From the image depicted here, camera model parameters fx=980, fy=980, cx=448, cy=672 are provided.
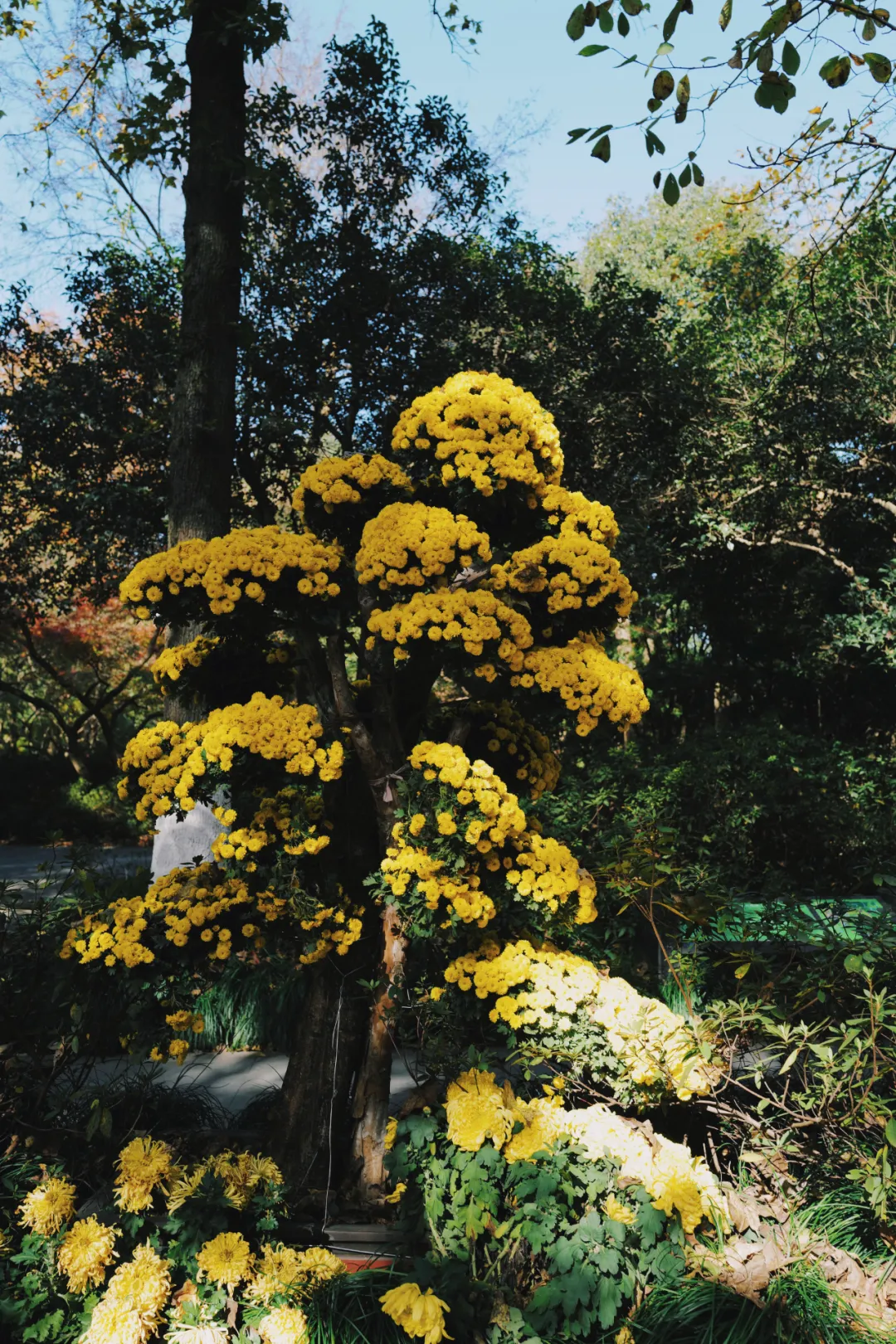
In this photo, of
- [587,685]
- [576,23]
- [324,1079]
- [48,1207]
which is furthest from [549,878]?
[576,23]

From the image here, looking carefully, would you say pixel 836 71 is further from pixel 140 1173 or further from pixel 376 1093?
pixel 140 1173

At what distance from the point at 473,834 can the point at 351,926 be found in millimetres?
679

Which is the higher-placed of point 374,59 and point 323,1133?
point 374,59

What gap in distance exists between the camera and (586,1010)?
2922 mm

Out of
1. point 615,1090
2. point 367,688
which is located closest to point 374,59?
point 367,688

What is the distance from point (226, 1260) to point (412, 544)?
2068 millimetres

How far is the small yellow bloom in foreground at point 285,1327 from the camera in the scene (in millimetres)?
2482

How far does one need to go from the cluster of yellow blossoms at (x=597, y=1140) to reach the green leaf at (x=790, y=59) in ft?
10.5

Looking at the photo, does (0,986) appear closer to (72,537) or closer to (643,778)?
(643,778)

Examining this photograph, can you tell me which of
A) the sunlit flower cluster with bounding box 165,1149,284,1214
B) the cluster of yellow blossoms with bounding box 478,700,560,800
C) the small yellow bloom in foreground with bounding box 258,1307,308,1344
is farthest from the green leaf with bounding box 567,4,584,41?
the small yellow bloom in foreground with bounding box 258,1307,308,1344

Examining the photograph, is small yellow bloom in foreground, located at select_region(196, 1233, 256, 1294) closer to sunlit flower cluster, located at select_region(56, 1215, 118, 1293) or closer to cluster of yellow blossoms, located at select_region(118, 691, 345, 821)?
sunlit flower cluster, located at select_region(56, 1215, 118, 1293)

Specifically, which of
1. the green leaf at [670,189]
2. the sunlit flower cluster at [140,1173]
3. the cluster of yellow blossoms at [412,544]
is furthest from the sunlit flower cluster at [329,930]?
the green leaf at [670,189]

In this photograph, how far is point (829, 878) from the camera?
6.73 metres

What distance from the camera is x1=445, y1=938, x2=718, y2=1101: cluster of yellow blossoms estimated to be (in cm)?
284
